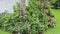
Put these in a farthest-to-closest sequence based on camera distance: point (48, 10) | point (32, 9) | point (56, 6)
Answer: point (56, 6) → point (48, 10) → point (32, 9)

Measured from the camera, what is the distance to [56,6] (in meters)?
17.2

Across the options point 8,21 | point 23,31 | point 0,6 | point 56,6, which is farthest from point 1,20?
point 56,6

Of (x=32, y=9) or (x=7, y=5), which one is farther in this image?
(x=7, y=5)

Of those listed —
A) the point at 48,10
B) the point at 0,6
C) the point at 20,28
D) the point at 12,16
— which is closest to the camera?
the point at 20,28

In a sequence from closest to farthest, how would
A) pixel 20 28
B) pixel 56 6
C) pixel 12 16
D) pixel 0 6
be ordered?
pixel 20 28 → pixel 12 16 → pixel 0 6 → pixel 56 6

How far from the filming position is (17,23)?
806 cm

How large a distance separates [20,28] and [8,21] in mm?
714

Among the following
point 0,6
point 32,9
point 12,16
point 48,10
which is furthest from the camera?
point 0,6

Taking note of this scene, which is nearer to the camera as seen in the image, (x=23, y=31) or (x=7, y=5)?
(x=23, y=31)

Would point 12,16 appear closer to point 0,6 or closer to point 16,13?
point 16,13

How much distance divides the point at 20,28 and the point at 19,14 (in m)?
0.68

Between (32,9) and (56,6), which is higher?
(32,9)

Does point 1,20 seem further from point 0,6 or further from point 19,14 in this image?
point 0,6

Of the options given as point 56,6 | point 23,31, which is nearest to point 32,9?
point 23,31
